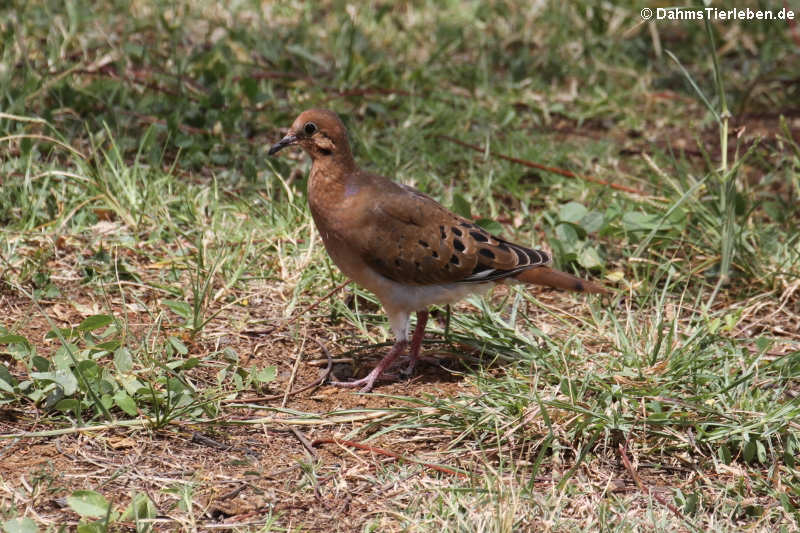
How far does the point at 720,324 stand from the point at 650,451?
3.46ft

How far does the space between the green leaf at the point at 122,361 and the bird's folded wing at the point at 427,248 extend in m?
0.99

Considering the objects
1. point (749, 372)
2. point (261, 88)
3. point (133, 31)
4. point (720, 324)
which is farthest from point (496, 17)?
point (749, 372)

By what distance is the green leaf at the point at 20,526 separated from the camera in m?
2.79

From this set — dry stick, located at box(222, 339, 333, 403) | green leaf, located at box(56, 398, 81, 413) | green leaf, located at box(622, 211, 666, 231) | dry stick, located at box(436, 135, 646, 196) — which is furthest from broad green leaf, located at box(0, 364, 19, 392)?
dry stick, located at box(436, 135, 646, 196)

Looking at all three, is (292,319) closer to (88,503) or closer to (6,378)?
(6,378)

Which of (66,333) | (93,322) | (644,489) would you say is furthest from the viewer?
(66,333)

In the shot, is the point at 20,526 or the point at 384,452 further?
the point at 384,452

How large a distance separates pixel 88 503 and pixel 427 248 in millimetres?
1699

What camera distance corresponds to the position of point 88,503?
2939 millimetres

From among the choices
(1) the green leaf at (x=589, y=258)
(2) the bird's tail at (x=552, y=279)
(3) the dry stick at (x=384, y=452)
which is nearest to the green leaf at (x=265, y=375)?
(3) the dry stick at (x=384, y=452)

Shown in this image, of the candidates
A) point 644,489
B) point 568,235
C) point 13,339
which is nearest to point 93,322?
point 13,339

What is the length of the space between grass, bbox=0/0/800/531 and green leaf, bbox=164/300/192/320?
0.04 metres

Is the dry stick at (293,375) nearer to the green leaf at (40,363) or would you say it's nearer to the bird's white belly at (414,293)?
the bird's white belly at (414,293)

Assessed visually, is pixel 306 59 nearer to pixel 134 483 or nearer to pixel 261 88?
pixel 261 88
